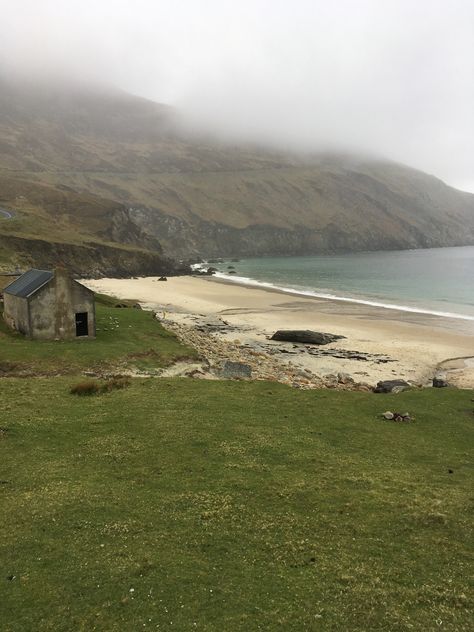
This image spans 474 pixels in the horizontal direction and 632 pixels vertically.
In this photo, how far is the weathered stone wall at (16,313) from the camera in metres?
36.8

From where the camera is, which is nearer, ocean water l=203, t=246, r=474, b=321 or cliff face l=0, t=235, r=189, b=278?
ocean water l=203, t=246, r=474, b=321

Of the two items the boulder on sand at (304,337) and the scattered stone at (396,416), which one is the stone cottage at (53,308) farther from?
the scattered stone at (396,416)

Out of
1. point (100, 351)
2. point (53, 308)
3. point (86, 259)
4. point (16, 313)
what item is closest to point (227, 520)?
point (100, 351)

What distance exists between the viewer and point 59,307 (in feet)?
123

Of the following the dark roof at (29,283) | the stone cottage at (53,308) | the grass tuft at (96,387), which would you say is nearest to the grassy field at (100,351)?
the stone cottage at (53,308)

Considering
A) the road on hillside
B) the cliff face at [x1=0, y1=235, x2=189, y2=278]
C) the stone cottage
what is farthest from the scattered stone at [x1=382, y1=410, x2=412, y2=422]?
the road on hillside

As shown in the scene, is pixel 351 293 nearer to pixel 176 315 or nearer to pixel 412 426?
pixel 176 315

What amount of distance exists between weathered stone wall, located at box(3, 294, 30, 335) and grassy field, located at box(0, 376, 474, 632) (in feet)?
52.6

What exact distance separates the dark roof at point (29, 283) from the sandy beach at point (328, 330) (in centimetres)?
1325

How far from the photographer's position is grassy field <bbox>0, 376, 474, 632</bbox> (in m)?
A: 9.82

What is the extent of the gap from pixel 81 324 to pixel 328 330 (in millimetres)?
31008

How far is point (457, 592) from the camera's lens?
10328mm

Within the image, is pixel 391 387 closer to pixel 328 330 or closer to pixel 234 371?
pixel 234 371

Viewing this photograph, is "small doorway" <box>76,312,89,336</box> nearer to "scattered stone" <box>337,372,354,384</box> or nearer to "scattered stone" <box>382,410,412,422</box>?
"scattered stone" <box>337,372,354,384</box>
